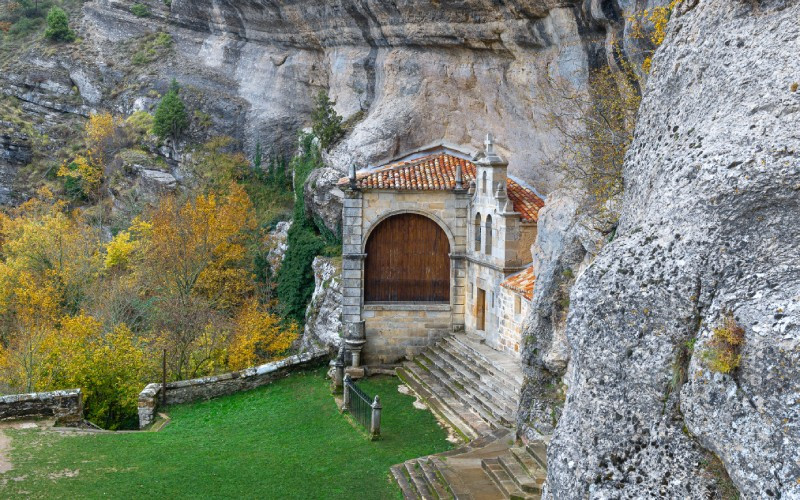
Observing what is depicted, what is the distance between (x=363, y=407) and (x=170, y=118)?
1005 inches

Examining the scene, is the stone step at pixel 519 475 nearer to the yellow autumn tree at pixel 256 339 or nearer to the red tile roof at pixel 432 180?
the red tile roof at pixel 432 180

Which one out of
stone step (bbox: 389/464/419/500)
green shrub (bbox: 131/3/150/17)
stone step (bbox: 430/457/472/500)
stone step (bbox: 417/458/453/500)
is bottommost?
stone step (bbox: 389/464/419/500)

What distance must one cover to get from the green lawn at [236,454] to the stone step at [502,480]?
1.71m

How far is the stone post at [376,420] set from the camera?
49.3 feet

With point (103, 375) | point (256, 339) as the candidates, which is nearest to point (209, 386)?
point (103, 375)

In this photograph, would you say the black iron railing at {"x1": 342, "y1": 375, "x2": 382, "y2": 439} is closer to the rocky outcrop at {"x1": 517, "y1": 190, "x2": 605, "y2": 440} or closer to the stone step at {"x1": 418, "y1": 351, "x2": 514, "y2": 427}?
the stone step at {"x1": 418, "y1": 351, "x2": 514, "y2": 427}

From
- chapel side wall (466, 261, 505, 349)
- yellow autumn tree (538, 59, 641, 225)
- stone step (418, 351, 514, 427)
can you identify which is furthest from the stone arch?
yellow autumn tree (538, 59, 641, 225)

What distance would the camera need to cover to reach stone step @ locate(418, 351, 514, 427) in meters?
15.0

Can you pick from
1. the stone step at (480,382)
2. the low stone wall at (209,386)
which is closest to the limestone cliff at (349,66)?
the stone step at (480,382)

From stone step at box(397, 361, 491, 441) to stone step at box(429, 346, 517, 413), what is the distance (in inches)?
21.7

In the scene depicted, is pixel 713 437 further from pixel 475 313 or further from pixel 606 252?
pixel 475 313

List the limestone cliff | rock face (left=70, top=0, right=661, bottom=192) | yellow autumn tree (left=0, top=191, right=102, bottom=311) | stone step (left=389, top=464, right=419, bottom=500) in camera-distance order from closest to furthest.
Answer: stone step (left=389, top=464, right=419, bottom=500) < rock face (left=70, top=0, right=661, bottom=192) < the limestone cliff < yellow autumn tree (left=0, top=191, right=102, bottom=311)

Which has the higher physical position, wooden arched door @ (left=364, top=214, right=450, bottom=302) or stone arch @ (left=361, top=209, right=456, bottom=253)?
stone arch @ (left=361, top=209, right=456, bottom=253)

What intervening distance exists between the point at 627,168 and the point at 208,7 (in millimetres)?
35218
